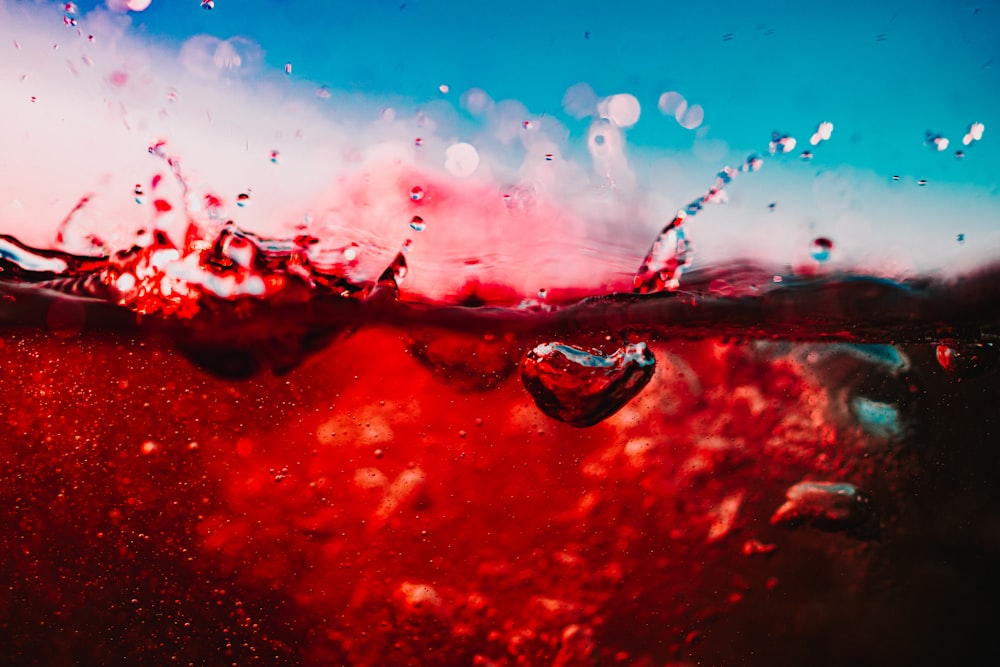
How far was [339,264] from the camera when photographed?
1367 mm

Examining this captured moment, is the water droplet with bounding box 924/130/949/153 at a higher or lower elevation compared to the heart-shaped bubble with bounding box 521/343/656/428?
higher

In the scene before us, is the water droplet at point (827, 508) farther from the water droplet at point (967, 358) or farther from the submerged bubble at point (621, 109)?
the submerged bubble at point (621, 109)

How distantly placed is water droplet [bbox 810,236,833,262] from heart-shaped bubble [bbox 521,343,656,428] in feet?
1.81

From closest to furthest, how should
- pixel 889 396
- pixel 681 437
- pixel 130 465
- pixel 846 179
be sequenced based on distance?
pixel 130 465 → pixel 846 179 → pixel 681 437 → pixel 889 396

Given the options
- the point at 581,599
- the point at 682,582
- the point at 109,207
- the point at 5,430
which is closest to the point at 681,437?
the point at 682,582

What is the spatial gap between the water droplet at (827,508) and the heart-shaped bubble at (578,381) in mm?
581

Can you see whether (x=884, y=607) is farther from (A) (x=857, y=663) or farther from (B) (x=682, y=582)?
(B) (x=682, y=582)

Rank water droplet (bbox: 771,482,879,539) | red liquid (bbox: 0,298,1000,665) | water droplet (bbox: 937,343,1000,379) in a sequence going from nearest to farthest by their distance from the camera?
red liquid (bbox: 0,298,1000,665) < water droplet (bbox: 771,482,879,539) < water droplet (bbox: 937,343,1000,379)

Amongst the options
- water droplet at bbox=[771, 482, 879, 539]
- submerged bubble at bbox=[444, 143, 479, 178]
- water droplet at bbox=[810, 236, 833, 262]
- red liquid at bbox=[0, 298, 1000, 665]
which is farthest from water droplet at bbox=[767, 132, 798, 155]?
water droplet at bbox=[771, 482, 879, 539]

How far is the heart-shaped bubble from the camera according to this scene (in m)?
1.42

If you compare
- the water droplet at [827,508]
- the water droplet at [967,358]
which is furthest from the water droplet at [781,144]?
the water droplet at [967,358]

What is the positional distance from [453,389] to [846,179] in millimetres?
1066

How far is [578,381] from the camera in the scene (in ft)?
4.64

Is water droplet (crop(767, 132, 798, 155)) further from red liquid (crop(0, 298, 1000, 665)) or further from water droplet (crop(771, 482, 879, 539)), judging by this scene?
water droplet (crop(771, 482, 879, 539))
